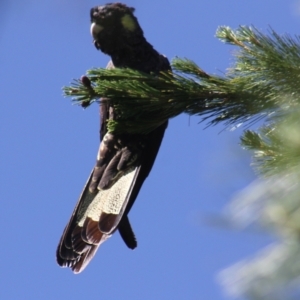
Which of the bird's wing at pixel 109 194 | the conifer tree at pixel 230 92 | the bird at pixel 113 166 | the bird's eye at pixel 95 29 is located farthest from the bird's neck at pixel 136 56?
the conifer tree at pixel 230 92

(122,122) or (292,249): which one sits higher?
(122,122)

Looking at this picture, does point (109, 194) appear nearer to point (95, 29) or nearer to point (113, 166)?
point (113, 166)

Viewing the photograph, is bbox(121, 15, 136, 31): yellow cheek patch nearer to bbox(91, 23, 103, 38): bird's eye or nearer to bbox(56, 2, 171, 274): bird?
bbox(56, 2, 171, 274): bird

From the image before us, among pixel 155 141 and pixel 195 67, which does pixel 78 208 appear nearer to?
pixel 155 141

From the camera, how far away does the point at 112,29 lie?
3.12 metres

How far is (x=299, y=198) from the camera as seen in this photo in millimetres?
750

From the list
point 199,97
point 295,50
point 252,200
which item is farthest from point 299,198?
point 199,97

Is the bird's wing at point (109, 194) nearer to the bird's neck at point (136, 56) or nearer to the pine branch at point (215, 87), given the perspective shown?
the bird's neck at point (136, 56)

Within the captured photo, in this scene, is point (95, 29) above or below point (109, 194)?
above

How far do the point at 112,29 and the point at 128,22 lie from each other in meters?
0.11

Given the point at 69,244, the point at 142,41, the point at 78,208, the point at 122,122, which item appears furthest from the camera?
the point at 142,41

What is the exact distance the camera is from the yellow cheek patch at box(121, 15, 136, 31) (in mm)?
3158

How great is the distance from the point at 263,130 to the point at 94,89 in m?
0.58

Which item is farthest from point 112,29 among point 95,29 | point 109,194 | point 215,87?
point 215,87
